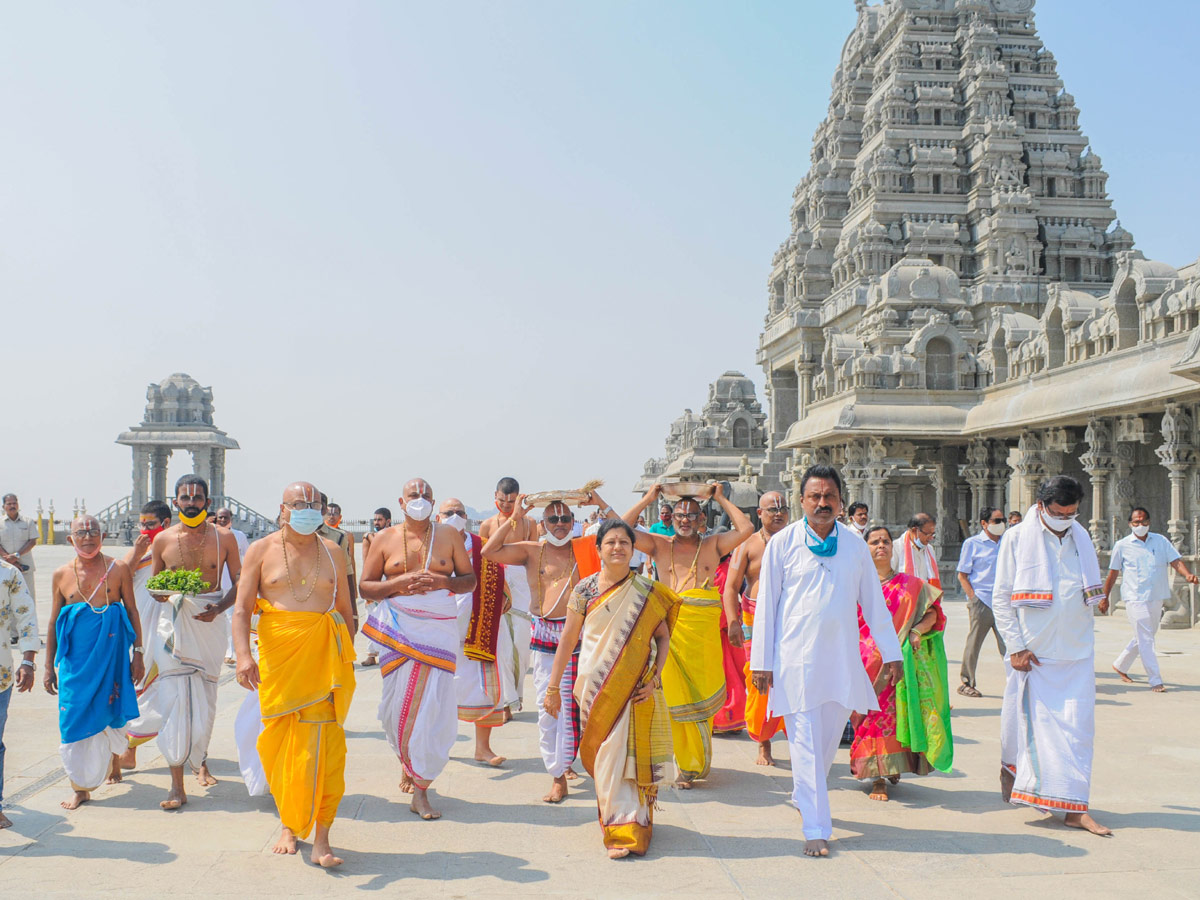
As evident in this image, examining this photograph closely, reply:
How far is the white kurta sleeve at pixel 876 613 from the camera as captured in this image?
18.5 feet

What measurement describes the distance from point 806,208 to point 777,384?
23.3 ft

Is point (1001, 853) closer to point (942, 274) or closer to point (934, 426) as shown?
point (934, 426)

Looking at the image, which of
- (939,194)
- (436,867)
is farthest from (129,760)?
(939,194)

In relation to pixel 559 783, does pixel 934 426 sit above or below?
above

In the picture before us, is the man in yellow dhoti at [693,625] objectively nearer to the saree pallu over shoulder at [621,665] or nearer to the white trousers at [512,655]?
the saree pallu over shoulder at [621,665]

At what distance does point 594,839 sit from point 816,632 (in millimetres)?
1523

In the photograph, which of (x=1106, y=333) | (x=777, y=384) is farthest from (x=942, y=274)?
(x=777, y=384)

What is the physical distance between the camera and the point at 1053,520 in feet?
19.8

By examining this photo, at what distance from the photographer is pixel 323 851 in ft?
16.8

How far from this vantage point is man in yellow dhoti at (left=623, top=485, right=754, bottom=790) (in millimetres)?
6645

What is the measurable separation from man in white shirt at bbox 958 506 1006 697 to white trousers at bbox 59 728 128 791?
7273mm

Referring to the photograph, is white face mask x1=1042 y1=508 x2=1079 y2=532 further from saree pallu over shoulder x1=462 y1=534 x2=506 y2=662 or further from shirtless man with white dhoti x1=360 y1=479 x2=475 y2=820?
saree pallu over shoulder x1=462 y1=534 x2=506 y2=662

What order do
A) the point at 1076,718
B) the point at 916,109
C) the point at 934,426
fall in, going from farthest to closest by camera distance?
1. the point at 916,109
2. the point at 934,426
3. the point at 1076,718

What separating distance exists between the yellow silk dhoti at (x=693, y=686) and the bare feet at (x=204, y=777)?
2743 mm
